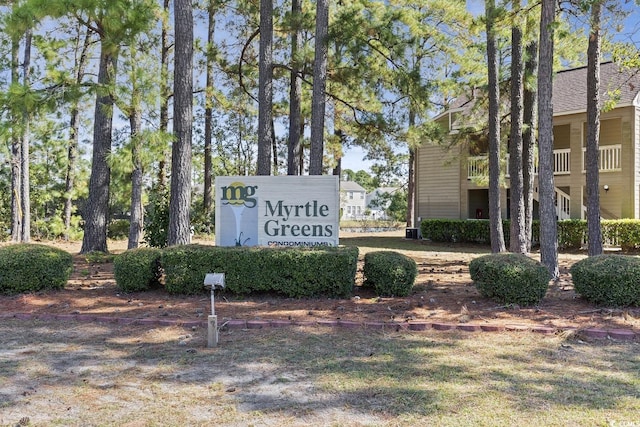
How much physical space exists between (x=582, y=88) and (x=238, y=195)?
1569 centimetres

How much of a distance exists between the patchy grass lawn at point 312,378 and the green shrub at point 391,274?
5.18ft

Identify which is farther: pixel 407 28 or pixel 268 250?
pixel 407 28

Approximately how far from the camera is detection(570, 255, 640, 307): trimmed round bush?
5777 mm

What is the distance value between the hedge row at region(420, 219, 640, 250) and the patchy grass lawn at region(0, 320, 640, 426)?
1150 cm

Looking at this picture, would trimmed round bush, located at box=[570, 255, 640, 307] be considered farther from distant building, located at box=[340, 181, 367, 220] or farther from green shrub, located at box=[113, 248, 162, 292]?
distant building, located at box=[340, 181, 367, 220]

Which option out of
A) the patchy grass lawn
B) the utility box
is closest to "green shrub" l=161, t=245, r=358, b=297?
the patchy grass lawn

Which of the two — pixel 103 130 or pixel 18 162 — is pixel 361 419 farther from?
pixel 18 162

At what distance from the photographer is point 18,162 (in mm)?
16328

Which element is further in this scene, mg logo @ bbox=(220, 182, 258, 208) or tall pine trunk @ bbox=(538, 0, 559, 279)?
mg logo @ bbox=(220, 182, 258, 208)

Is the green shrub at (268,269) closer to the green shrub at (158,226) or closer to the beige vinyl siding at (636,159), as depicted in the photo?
the green shrub at (158,226)

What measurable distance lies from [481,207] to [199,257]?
1692 cm

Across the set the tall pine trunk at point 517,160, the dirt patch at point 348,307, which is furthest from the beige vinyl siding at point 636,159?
the dirt patch at point 348,307

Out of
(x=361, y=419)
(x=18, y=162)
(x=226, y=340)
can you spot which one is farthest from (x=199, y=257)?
(x=18, y=162)

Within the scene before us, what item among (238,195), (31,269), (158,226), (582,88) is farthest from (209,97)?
(582,88)
